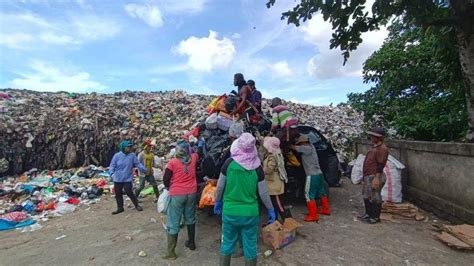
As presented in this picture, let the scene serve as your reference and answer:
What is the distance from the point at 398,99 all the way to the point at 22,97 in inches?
588

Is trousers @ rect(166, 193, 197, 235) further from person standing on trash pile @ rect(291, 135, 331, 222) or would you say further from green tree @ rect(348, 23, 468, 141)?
green tree @ rect(348, 23, 468, 141)

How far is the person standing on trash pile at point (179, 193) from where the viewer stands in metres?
3.95

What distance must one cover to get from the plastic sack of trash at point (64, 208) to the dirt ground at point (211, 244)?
943mm

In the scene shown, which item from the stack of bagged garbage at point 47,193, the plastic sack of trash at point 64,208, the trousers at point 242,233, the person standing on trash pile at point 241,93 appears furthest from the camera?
the plastic sack of trash at point 64,208

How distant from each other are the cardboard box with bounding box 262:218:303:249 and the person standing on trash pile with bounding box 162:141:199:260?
951 millimetres

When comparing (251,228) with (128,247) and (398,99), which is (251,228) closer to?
(128,247)

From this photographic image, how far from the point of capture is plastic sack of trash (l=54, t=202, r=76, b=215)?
7.08 m

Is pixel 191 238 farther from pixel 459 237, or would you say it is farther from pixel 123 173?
pixel 459 237

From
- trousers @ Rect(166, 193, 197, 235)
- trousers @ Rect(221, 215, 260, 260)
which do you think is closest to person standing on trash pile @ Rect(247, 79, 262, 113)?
trousers @ Rect(166, 193, 197, 235)

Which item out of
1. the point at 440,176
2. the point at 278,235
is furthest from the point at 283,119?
the point at 440,176

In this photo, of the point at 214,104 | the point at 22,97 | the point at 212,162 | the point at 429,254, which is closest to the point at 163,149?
the point at 214,104

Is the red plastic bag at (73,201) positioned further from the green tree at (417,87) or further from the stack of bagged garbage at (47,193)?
the green tree at (417,87)

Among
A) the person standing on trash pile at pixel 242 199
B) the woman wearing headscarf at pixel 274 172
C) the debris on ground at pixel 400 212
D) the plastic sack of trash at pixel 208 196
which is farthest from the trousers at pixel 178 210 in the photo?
the debris on ground at pixel 400 212

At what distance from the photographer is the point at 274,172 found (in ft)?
14.9
